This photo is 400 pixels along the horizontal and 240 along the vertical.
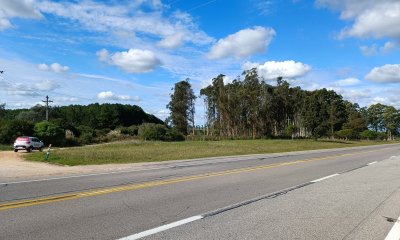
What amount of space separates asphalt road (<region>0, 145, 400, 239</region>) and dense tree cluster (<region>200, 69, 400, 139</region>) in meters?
68.4

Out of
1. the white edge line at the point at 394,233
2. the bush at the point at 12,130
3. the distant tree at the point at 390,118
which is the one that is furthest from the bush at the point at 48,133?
the distant tree at the point at 390,118

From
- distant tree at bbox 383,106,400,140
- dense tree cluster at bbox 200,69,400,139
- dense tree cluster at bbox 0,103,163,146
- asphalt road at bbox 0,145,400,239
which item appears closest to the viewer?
asphalt road at bbox 0,145,400,239

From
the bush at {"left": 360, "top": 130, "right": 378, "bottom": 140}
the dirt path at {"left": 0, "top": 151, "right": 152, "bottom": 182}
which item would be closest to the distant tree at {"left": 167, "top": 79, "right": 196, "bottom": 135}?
the bush at {"left": 360, "top": 130, "right": 378, "bottom": 140}

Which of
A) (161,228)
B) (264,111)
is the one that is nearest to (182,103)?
(264,111)

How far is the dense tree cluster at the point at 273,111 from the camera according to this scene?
8250cm

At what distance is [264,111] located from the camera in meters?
83.6

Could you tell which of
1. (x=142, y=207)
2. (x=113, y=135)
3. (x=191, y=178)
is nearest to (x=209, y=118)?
(x=113, y=135)

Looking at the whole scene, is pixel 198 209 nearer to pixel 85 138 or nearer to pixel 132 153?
pixel 132 153

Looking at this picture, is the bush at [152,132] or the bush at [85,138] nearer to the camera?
the bush at [85,138]

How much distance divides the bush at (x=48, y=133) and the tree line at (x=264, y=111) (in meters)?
38.0

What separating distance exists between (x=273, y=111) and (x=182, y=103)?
20.9m

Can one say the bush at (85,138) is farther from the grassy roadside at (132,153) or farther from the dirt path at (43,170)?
the dirt path at (43,170)

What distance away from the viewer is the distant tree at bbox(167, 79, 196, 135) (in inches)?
3617

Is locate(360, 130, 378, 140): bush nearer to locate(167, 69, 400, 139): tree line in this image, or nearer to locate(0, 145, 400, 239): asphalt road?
locate(167, 69, 400, 139): tree line
